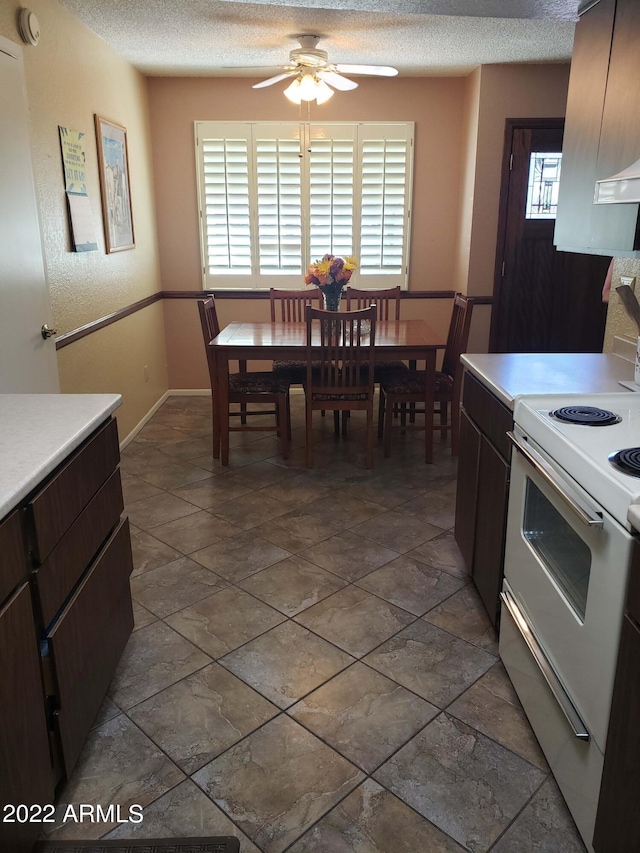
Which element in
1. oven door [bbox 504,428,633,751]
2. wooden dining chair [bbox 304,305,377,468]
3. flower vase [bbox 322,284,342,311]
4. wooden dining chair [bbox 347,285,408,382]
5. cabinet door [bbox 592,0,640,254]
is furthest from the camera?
wooden dining chair [bbox 347,285,408,382]

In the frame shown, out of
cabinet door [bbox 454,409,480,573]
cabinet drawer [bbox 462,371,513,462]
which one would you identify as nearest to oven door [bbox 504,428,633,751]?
cabinet drawer [bbox 462,371,513,462]

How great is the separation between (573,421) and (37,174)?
2.62 metres

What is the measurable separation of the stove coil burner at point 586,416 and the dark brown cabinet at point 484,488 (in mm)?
214

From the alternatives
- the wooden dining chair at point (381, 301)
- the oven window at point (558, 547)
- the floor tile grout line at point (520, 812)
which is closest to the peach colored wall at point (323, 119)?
the wooden dining chair at point (381, 301)

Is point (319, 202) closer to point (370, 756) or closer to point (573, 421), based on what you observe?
point (573, 421)

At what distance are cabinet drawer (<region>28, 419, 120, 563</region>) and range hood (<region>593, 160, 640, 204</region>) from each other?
155cm

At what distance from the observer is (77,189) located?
3.42 metres

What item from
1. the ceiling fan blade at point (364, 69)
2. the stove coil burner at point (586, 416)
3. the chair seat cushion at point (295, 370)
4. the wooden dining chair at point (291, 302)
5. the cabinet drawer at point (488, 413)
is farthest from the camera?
the wooden dining chair at point (291, 302)

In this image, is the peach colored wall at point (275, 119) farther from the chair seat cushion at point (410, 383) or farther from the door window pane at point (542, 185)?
the chair seat cushion at point (410, 383)

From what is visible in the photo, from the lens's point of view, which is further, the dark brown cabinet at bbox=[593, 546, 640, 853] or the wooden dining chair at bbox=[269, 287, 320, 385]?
the wooden dining chair at bbox=[269, 287, 320, 385]

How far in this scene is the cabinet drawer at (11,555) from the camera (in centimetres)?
123

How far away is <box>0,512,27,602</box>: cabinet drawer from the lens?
1.23 meters

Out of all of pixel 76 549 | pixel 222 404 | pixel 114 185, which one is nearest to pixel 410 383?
pixel 222 404

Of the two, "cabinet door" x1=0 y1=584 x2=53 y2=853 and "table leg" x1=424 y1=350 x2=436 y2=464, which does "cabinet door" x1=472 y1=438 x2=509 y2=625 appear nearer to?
"cabinet door" x1=0 y1=584 x2=53 y2=853
